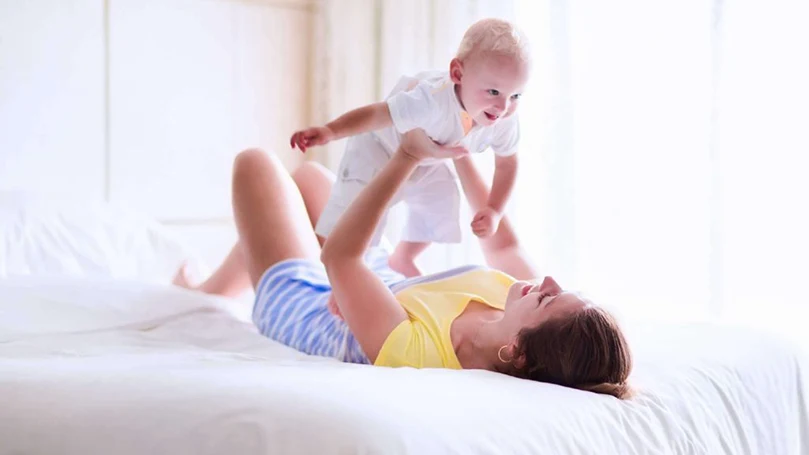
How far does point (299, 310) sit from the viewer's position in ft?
5.90

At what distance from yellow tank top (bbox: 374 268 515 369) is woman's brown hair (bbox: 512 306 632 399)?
0.15 metres

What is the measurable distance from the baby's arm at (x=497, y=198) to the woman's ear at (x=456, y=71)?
0.81 feet

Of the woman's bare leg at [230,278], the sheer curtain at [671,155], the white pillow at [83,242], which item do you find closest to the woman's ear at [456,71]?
the woman's bare leg at [230,278]

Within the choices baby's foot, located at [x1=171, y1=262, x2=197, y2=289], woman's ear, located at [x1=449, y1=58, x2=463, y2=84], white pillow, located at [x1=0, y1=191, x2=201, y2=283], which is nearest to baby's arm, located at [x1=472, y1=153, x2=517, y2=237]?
woman's ear, located at [x1=449, y1=58, x2=463, y2=84]

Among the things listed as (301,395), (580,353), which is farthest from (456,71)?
(301,395)

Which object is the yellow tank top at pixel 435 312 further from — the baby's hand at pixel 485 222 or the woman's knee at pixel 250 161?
the woman's knee at pixel 250 161

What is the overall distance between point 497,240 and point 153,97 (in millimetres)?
1486

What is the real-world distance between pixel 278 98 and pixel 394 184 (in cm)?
187

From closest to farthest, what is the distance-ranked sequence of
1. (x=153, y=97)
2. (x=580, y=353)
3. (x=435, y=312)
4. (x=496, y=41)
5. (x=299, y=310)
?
(x=580, y=353) → (x=435, y=312) → (x=496, y=41) → (x=299, y=310) → (x=153, y=97)

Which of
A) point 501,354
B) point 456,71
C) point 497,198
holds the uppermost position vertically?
point 456,71

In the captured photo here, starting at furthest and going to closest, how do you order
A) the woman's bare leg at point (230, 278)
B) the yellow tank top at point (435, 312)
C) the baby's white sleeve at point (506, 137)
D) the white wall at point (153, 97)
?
1. the white wall at point (153, 97)
2. the woman's bare leg at point (230, 278)
3. the baby's white sleeve at point (506, 137)
4. the yellow tank top at point (435, 312)

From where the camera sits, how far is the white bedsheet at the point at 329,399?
1015mm

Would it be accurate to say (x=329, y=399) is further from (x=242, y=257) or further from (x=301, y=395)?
(x=242, y=257)

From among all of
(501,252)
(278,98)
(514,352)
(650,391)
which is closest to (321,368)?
(514,352)
